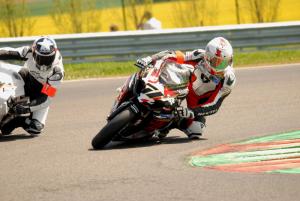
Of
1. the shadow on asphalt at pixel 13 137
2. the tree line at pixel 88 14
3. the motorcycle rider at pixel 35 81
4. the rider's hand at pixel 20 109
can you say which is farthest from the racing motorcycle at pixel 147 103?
the tree line at pixel 88 14

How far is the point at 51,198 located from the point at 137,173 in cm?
134

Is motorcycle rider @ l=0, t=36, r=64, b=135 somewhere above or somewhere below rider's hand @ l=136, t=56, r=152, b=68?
below

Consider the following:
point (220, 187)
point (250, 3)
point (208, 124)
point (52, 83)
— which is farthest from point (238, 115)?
point (250, 3)

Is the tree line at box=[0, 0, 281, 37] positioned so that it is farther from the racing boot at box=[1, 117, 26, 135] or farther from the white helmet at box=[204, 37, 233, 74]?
the white helmet at box=[204, 37, 233, 74]

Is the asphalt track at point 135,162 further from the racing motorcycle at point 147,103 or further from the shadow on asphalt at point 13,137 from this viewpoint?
the racing motorcycle at point 147,103

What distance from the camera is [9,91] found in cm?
1180

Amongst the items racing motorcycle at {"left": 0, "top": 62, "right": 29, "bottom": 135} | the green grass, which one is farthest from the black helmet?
the green grass

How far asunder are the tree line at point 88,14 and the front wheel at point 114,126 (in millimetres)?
17898

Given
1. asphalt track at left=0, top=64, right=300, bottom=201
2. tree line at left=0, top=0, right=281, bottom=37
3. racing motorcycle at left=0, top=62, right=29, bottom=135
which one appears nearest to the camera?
asphalt track at left=0, top=64, right=300, bottom=201

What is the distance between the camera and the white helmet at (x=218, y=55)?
416 inches

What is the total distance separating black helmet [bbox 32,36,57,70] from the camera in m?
11.8

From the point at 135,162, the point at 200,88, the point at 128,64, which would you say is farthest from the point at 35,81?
the point at 128,64

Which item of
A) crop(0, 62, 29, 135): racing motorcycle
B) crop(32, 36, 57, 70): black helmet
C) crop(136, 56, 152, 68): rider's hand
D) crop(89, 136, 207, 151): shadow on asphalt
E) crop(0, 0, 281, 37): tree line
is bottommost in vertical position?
crop(0, 0, 281, 37): tree line

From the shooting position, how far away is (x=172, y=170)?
889 centimetres
